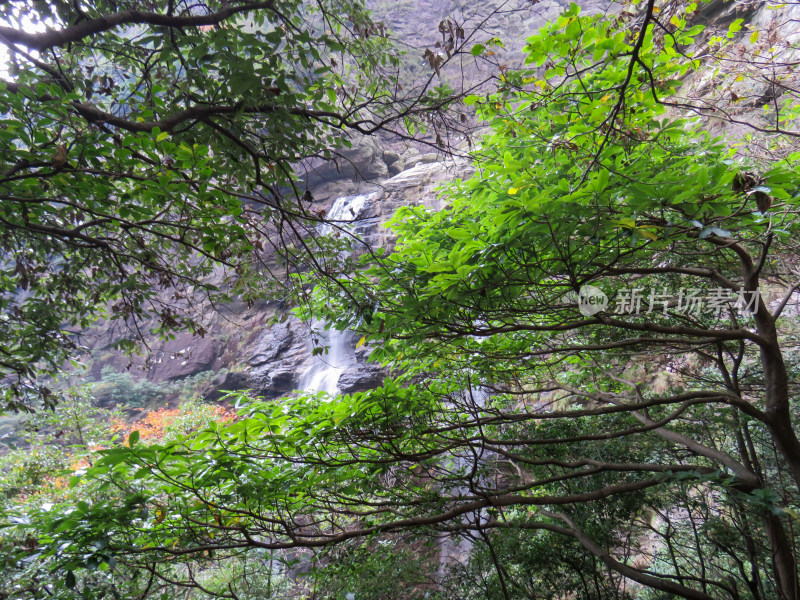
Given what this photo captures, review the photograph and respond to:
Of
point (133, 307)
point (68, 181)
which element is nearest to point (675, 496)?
point (68, 181)

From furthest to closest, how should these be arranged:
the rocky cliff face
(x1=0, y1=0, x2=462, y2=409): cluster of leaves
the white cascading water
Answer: the rocky cliff face, the white cascading water, (x1=0, y1=0, x2=462, y2=409): cluster of leaves

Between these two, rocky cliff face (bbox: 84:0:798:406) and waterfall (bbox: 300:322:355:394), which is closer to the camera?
waterfall (bbox: 300:322:355:394)

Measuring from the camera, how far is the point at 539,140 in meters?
2.30

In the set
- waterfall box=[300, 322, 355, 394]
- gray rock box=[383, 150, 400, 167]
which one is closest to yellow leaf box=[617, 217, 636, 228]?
waterfall box=[300, 322, 355, 394]

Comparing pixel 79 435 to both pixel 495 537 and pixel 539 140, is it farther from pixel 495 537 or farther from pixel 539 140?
pixel 539 140

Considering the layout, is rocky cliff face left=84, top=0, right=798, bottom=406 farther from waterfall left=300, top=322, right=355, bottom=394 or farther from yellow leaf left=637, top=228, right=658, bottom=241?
yellow leaf left=637, top=228, right=658, bottom=241

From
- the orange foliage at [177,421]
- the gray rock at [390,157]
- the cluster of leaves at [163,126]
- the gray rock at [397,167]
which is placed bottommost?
the cluster of leaves at [163,126]

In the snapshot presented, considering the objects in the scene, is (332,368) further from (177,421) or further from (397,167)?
(397,167)

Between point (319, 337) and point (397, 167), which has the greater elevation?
point (397, 167)

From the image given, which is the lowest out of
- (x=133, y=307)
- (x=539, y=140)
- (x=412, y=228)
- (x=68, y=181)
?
(x=68, y=181)

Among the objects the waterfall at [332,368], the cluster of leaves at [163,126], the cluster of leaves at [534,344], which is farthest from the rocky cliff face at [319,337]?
the cluster of leaves at [534,344]

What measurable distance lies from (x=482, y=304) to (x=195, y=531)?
1936mm

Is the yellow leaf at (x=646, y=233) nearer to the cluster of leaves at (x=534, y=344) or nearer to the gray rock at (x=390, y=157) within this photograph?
the cluster of leaves at (x=534, y=344)

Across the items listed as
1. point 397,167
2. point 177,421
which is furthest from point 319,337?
point 397,167
